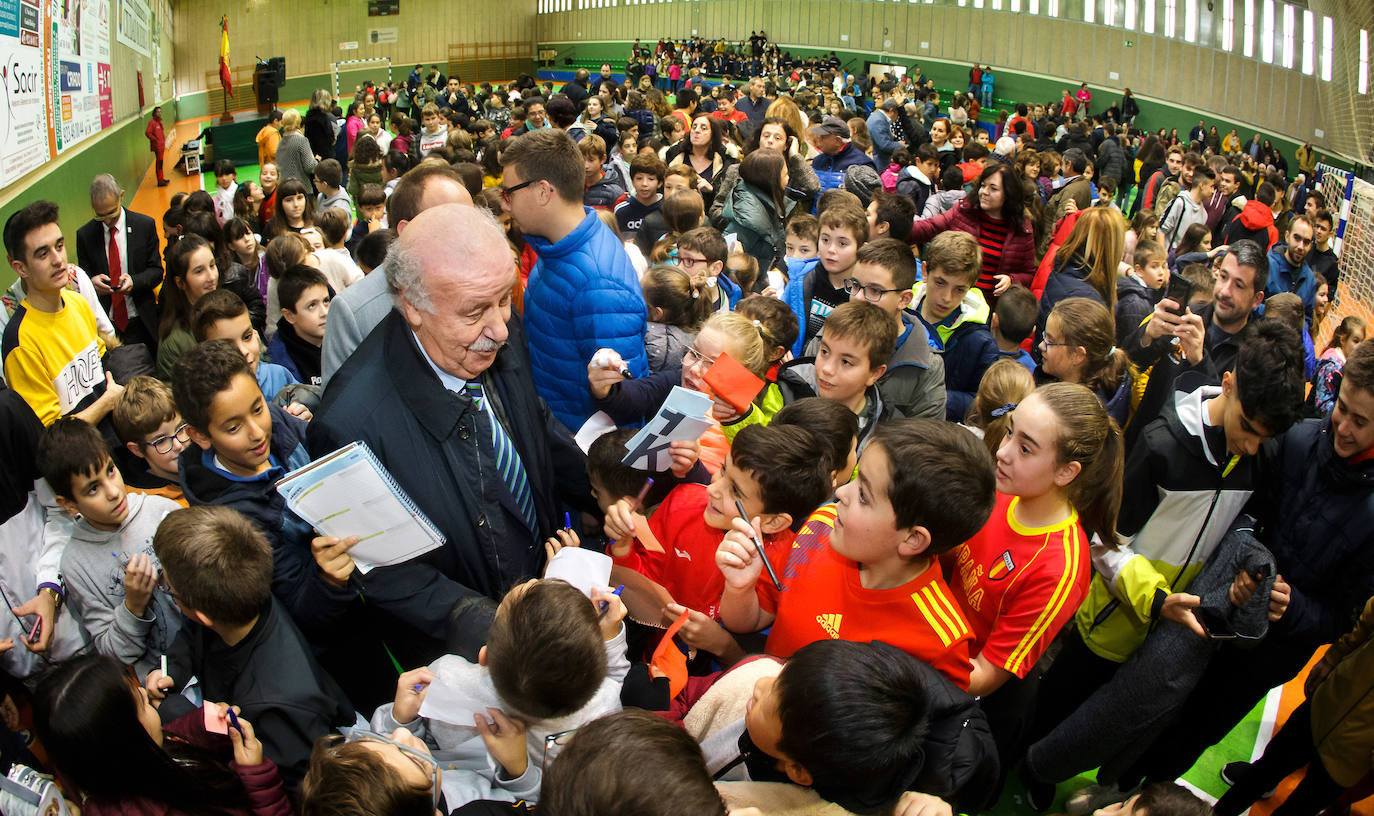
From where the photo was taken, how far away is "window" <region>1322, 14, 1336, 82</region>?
68.7ft

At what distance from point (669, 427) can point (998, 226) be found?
4.48 metres

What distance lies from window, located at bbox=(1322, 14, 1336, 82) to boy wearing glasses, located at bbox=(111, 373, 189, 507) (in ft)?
87.1

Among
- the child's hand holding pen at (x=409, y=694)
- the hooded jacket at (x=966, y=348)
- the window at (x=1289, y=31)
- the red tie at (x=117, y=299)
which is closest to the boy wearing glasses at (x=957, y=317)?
the hooded jacket at (x=966, y=348)

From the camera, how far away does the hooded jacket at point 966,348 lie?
167 inches

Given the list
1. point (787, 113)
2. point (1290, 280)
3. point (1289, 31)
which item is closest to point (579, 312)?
point (787, 113)

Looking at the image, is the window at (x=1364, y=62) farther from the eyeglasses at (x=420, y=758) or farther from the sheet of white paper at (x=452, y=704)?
the eyeglasses at (x=420, y=758)

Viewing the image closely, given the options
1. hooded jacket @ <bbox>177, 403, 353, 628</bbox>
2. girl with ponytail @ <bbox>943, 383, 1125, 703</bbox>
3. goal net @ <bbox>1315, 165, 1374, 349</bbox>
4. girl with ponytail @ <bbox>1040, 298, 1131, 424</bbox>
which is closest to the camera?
girl with ponytail @ <bbox>943, 383, 1125, 703</bbox>

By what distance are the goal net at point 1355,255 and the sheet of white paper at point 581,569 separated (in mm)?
8473

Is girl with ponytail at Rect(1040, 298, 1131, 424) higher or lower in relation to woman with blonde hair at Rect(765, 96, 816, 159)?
lower

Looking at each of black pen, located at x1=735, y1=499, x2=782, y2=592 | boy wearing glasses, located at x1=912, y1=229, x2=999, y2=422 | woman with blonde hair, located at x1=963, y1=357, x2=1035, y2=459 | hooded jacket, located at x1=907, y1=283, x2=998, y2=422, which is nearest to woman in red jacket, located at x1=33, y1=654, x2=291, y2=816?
black pen, located at x1=735, y1=499, x2=782, y2=592

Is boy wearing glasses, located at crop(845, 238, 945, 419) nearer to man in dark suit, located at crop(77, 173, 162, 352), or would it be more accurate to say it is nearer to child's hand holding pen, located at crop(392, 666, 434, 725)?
child's hand holding pen, located at crop(392, 666, 434, 725)

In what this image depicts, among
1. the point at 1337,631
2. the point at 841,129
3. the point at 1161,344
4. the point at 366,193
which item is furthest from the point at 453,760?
the point at 841,129

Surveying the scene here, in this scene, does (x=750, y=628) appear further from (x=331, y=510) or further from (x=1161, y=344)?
(x=1161, y=344)

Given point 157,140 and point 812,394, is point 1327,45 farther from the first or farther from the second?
point 157,140
